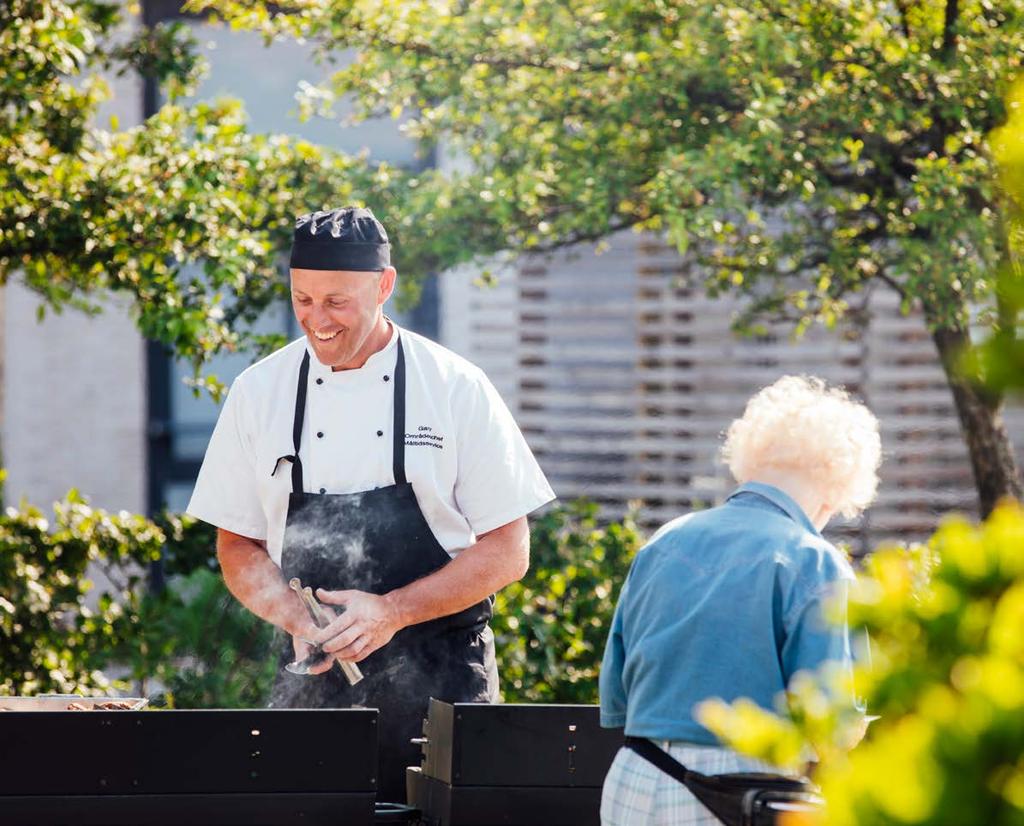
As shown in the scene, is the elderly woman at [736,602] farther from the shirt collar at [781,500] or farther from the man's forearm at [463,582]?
the man's forearm at [463,582]

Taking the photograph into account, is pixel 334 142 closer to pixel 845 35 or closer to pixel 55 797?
pixel 845 35

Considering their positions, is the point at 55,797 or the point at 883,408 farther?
the point at 883,408

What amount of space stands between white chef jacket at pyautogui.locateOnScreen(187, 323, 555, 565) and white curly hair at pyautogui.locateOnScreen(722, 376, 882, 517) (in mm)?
752

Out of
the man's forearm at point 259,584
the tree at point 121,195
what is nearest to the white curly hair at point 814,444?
the man's forearm at point 259,584

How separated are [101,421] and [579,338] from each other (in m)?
2.60

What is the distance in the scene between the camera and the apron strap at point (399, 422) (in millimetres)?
3611

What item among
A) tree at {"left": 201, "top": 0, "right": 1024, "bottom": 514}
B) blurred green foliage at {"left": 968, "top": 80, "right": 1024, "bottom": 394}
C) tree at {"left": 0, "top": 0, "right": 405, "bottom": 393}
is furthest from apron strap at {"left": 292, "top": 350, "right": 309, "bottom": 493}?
blurred green foliage at {"left": 968, "top": 80, "right": 1024, "bottom": 394}

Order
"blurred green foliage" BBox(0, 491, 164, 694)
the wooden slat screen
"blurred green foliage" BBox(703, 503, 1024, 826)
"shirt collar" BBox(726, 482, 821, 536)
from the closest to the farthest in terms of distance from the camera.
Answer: "blurred green foliage" BBox(703, 503, 1024, 826) < "shirt collar" BBox(726, 482, 821, 536) < "blurred green foliage" BBox(0, 491, 164, 694) < the wooden slat screen

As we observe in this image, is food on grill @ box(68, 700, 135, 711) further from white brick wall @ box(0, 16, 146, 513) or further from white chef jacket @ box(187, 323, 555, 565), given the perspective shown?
white brick wall @ box(0, 16, 146, 513)

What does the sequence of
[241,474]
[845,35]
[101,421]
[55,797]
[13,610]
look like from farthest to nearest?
1. [101,421]
2. [13,610]
3. [845,35]
4. [241,474]
5. [55,797]

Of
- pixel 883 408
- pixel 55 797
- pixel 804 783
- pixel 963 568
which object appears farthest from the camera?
pixel 883 408

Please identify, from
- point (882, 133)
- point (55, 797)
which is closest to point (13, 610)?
point (55, 797)

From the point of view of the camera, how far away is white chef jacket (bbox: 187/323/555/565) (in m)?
3.63

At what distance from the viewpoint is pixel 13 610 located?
18.2 feet
